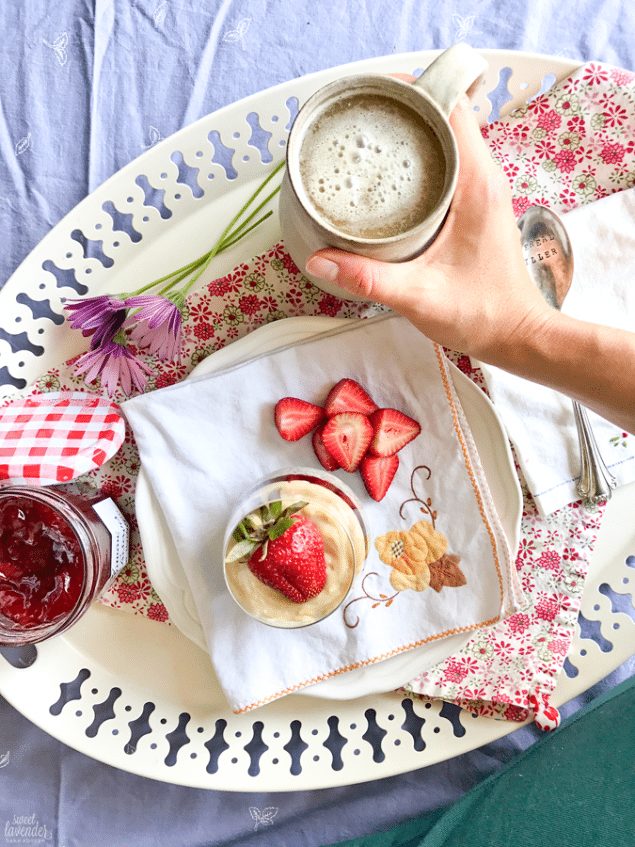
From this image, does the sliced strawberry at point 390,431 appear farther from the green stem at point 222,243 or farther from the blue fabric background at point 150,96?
the blue fabric background at point 150,96

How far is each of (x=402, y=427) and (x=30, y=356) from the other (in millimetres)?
473

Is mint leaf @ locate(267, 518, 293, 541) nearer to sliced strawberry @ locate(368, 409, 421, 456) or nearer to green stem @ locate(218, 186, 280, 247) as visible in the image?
sliced strawberry @ locate(368, 409, 421, 456)

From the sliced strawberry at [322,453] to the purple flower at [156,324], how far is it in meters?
0.20

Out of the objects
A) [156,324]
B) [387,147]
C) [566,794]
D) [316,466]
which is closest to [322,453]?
[316,466]

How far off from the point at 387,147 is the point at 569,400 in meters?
0.40

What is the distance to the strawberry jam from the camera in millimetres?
858

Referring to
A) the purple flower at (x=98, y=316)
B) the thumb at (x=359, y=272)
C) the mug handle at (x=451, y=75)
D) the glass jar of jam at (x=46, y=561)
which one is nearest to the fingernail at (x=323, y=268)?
the thumb at (x=359, y=272)

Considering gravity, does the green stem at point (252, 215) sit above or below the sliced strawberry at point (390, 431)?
above

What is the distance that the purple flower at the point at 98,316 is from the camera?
2.93 ft

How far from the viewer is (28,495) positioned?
83 centimetres

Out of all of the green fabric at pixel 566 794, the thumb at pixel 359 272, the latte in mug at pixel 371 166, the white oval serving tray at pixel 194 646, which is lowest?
the green fabric at pixel 566 794

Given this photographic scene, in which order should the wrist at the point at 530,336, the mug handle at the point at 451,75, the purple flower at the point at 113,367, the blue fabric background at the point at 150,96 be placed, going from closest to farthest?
1. the mug handle at the point at 451,75
2. the wrist at the point at 530,336
3. the purple flower at the point at 113,367
4. the blue fabric background at the point at 150,96

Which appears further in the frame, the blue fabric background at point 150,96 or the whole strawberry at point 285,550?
the blue fabric background at point 150,96

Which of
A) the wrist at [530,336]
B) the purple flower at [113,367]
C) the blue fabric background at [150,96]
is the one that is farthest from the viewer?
the blue fabric background at [150,96]
